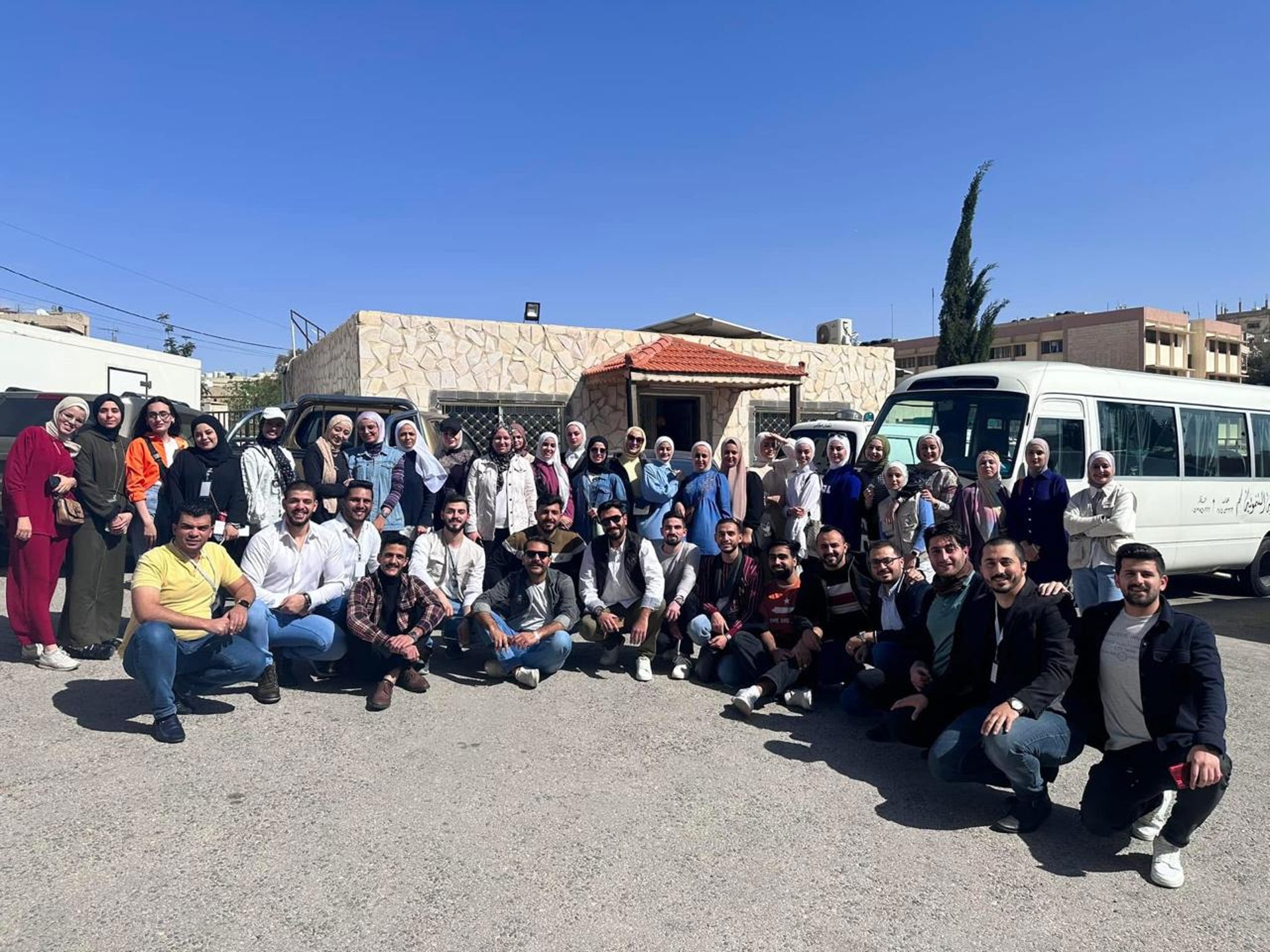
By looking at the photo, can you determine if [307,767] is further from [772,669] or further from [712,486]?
[712,486]

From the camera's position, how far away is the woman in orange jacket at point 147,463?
6.02m

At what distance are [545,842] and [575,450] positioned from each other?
4474 millimetres

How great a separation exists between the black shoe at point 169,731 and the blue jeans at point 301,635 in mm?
739

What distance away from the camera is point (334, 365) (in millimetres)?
17828

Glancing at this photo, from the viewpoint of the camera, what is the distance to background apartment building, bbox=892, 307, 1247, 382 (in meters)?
50.3

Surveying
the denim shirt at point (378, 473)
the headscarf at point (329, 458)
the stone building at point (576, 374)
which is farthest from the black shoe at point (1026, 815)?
the stone building at point (576, 374)

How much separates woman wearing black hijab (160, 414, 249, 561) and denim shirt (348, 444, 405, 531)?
86 centimetres

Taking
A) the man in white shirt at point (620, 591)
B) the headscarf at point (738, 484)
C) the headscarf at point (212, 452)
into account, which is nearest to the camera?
the man in white shirt at point (620, 591)

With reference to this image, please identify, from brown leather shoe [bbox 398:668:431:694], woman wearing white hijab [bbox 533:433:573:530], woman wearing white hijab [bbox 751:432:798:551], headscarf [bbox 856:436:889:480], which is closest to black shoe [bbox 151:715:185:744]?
brown leather shoe [bbox 398:668:431:694]

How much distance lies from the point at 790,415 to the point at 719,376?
89.0 inches

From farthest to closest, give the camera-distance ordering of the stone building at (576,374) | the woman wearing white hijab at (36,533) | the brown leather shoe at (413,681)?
the stone building at (576,374) < the woman wearing white hijab at (36,533) < the brown leather shoe at (413,681)

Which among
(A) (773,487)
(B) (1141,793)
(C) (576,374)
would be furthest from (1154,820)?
(C) (576,374)

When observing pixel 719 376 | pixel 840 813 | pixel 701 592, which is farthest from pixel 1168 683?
pixel 719 376

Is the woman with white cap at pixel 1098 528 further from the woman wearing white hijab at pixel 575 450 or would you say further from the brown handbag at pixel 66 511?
the brown handbag at pixel 66 511
